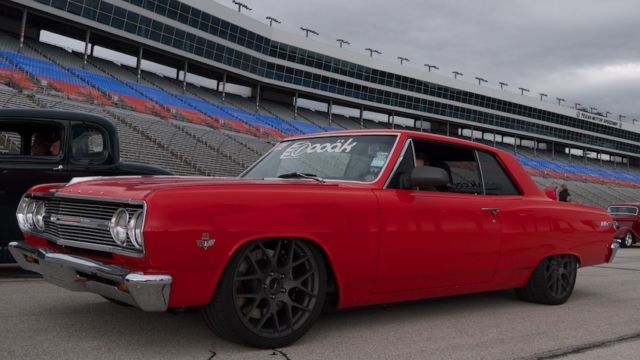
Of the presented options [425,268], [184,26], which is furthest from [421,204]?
[184,26]

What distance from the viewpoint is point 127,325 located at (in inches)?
152

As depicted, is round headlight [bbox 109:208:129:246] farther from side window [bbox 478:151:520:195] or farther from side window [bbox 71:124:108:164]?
side window [bbox 71:124:108:164]

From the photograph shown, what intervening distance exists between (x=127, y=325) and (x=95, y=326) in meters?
0.21

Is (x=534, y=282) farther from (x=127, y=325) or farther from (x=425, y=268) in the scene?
(x=127, y=325)

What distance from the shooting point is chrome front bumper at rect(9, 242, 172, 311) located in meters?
2.92

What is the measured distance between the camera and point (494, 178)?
16.9ft

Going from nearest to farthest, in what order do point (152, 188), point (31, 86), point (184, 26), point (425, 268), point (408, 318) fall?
point (152, 188) < point (425, 268) < point (408, 318) < point (31, 86) < point (184, 26)

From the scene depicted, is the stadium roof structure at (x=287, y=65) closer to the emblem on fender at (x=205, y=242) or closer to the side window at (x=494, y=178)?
the side window at (x=494, y=178)

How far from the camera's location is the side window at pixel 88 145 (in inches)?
243

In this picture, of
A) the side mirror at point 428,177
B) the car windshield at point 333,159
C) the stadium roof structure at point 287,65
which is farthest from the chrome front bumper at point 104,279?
the stadium roof structure at point 287,65

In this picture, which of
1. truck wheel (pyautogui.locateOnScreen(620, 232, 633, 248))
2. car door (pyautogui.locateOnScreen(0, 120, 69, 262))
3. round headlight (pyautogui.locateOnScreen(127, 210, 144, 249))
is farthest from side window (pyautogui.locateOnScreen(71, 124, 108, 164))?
truck wheel (pyautogui.locateOnScreen(620, 232, 633, 248))

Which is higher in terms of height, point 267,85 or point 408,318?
point 267,85

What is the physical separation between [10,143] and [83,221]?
3.18 m

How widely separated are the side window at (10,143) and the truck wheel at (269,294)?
3.88 m
